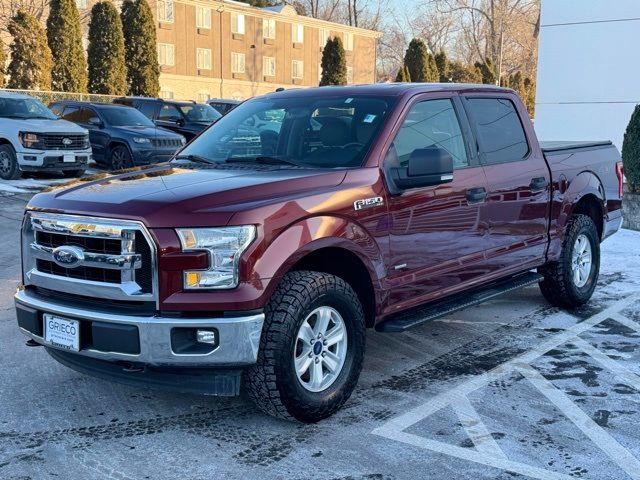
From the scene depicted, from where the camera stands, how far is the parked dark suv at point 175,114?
19844mm

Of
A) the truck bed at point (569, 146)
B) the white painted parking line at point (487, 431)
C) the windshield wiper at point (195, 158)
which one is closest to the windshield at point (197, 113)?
the truck bed at point (569, 146)

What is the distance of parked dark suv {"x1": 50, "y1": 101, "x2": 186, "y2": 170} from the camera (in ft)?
53.5

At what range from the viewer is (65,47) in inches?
1212

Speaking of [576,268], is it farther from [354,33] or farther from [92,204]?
[354,33]

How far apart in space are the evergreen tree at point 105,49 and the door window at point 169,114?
46.1 ft

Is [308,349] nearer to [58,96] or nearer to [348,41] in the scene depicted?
[58,96]

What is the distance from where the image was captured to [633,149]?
10602mm

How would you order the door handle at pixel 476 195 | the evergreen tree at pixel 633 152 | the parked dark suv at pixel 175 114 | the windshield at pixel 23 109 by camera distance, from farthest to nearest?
the parked dark suv at pixel 175 114 < the windshield at pixel 23 109 < the evergreen tree at pixel 633 152 < the door handle at pixel 476 195

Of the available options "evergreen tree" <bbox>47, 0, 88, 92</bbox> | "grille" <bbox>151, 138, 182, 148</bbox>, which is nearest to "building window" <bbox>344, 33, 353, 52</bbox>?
"evergreen tree" <bbox>47, 0, 88, 92</bbox>

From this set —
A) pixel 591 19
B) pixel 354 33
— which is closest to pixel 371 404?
pixel 591 19

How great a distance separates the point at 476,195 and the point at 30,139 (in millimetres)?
11569

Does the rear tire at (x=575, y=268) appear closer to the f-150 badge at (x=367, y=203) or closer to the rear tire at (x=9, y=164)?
the f-150 badge at (x=367, y=203)

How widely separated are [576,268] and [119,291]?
4.48 metres

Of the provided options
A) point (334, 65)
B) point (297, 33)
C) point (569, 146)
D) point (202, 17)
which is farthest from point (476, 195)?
point (297, 33)
